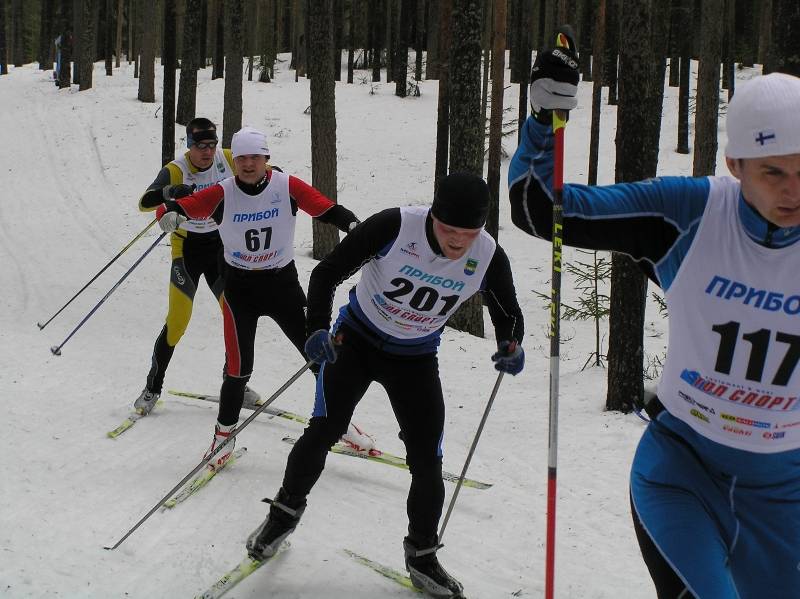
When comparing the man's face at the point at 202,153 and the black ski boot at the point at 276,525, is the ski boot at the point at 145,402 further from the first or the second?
the black ski boot at the point at 276,525

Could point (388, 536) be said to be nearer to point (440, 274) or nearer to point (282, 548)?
point (282, 548)

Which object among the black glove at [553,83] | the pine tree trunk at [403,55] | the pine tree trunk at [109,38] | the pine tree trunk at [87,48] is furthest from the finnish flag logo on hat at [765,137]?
the pine tree trunk at [109,38]

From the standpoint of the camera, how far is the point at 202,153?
7.14 metres

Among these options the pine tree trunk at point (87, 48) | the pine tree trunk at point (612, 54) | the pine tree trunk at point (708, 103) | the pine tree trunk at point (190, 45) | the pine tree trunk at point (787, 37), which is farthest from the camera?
the pine tree trunk at point (87, 48)

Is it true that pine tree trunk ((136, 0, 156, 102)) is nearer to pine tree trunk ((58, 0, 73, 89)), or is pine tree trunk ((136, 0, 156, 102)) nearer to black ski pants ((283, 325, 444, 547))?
pine tree trunk ((58, 0, 73, 89))

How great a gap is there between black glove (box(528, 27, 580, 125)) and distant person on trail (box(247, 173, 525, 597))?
135 centimetres

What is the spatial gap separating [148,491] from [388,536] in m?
1.69

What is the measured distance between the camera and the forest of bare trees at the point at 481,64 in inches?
276

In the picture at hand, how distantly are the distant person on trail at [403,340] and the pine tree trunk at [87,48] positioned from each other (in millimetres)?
23789

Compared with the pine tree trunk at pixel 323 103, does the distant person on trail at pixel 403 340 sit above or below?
below

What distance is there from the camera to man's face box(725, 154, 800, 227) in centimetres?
210

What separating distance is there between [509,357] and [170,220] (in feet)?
10.9

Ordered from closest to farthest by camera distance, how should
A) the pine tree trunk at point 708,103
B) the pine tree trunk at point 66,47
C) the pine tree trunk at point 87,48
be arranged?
the pine tree trunk at point 708,103 < the pine tree trunk at point 87,48 < the pine tree trunk at point 66,47

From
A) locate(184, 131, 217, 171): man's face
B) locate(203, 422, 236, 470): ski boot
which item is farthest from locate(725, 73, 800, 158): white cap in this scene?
locate(184, 131, 217, 171): man's face
